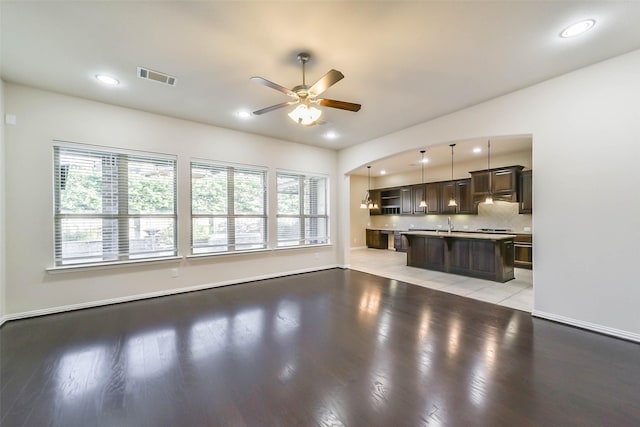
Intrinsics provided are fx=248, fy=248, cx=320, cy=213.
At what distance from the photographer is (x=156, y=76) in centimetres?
308

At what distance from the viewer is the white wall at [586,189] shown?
2766 millimetres

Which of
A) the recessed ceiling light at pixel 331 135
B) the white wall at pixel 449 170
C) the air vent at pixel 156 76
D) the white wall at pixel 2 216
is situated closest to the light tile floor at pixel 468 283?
the white wall at pixel 449 170

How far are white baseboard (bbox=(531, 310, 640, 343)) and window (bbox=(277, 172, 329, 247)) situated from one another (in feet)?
14.1

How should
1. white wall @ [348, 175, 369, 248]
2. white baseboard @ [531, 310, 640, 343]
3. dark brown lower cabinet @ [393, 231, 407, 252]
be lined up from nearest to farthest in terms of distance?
white baseboard @ [531, 310, 640, 343], dark brown lower cabinet @ [393, 231, 407, 252], white wall @ [348, 175, 369, 248]

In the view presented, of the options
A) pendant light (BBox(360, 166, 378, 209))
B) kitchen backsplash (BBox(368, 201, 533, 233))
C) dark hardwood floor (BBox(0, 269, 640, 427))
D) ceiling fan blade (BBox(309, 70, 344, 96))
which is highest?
ceiling fan blade (BBox(309, 70, 344, 96))

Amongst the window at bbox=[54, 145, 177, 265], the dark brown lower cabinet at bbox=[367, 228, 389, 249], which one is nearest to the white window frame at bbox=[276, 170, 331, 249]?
the window at bbox=[54, 145, 177, 265]

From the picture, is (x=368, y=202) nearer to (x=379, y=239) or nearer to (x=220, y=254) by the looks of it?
(x=379, y=239)

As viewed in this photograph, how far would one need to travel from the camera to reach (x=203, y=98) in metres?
3.67

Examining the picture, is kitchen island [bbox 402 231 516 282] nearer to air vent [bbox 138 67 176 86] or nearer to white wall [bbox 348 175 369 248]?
white wall [bbox 348 175 369 248]

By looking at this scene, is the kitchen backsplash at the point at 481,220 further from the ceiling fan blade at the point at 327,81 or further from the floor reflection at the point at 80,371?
the floor reflection at the point at 80,371

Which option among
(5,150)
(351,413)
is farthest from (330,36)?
(5,150)

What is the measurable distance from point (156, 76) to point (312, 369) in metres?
3.76

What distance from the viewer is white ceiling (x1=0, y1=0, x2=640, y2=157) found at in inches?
82.7

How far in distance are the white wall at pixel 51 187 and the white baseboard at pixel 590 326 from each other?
4.72m
